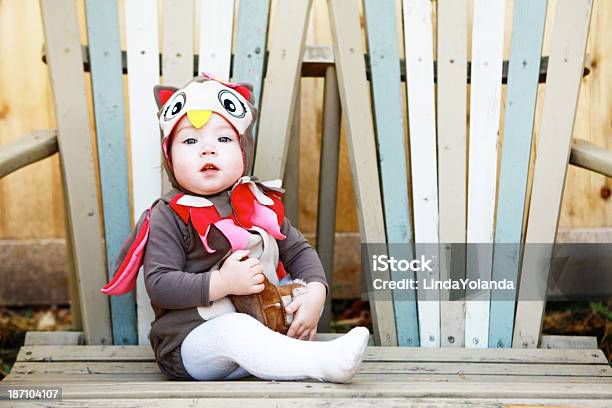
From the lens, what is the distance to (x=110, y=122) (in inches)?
86.1

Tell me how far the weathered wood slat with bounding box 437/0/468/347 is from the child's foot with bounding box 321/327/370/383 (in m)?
0.65

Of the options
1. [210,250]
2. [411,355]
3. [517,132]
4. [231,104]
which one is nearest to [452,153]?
[517,132]

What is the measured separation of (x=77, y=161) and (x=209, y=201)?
1.61 ft

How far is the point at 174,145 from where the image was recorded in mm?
1884

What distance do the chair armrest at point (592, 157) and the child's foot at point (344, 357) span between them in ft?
2.64

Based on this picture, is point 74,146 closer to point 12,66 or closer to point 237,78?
point 237,78

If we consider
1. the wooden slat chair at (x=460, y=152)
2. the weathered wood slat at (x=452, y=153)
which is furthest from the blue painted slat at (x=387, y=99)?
the weathered wood slat at (x=452, y=153)

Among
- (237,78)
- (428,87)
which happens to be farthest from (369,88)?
(237,78)

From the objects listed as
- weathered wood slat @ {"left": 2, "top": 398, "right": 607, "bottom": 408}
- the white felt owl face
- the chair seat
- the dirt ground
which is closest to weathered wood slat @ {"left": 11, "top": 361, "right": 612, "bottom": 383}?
the chair seat

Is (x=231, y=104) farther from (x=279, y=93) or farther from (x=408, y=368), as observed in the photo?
(x=408, y=368)

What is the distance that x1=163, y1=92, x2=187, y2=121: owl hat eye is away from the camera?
1876mm

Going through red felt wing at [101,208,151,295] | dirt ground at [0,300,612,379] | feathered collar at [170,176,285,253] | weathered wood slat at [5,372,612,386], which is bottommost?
dirt ground at [0,300,612,379]

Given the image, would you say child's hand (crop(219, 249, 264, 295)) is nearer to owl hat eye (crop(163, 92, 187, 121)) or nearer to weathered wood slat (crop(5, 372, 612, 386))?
weathered wood slat (crop(5, 372, 612, 386))

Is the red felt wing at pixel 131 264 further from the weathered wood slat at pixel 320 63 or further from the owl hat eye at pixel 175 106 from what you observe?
the weathered wood slat at pixel 320 63
